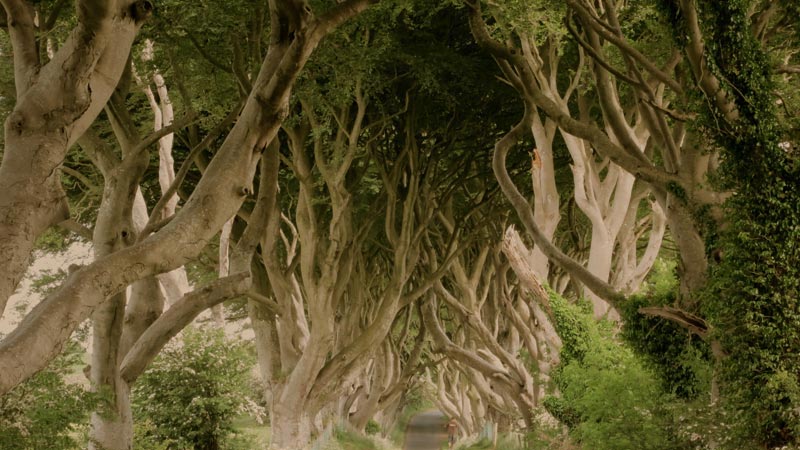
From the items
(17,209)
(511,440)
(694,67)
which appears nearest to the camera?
(17,209)

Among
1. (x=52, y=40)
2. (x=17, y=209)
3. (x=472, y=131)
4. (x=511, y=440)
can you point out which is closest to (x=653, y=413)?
(x=17, y=209)

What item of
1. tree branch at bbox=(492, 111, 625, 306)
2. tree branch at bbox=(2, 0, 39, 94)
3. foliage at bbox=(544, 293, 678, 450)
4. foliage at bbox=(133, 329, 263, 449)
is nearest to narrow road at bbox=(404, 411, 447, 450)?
foliage at bbox=(133, 329, 263, 449)

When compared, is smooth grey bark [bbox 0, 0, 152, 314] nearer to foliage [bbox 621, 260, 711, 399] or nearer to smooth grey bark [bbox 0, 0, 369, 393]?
smooth grey bark [bbox 0, 0, 369, 393]

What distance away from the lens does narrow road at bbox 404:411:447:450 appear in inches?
1885

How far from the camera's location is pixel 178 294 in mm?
13156

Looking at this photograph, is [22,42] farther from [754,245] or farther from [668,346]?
[668,346]

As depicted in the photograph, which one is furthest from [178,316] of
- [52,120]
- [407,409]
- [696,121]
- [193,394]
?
[407,409]

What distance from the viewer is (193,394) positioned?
1697 cm

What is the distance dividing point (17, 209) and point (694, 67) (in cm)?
747

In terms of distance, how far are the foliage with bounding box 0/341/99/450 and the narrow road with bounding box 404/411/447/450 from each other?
3677cm

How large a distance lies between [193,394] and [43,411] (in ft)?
23.0

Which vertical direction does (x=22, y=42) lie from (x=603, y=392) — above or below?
above

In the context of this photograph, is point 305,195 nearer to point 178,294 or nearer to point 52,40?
point 178,294

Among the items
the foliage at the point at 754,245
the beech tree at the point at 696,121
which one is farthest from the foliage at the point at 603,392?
the foliage at the point at 754,245
